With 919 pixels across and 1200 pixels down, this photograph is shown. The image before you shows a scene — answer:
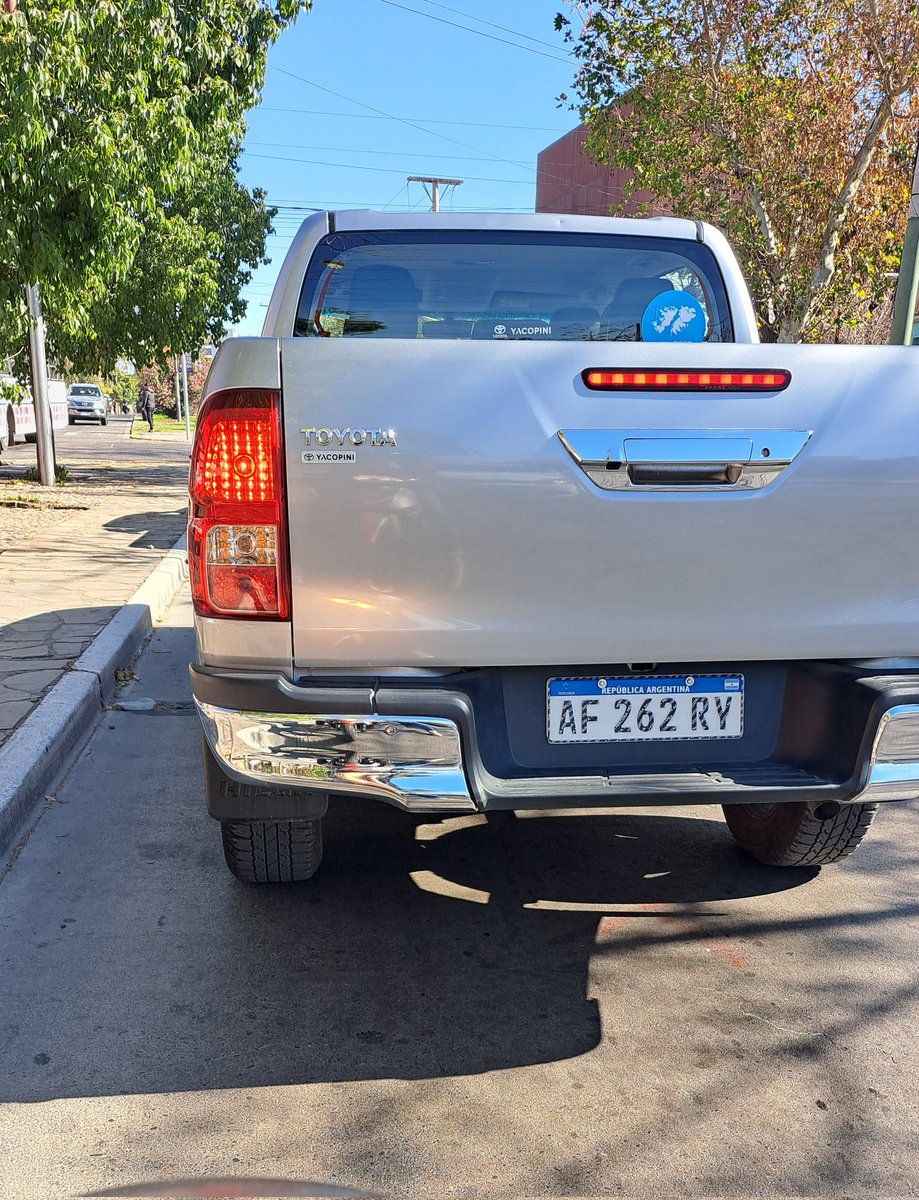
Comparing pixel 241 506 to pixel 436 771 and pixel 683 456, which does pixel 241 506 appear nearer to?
Answer: pixel 436 771

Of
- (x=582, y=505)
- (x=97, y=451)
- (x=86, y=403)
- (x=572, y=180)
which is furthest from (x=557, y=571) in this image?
(x=86, y=403)

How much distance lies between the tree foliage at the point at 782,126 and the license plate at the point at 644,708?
13.2m

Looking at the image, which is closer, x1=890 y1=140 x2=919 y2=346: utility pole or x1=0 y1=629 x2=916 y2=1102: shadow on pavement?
x1=0 y1=629 x2=916 y2=1102: shadow on pavement

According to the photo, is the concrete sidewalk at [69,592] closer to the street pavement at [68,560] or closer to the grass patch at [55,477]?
the street pavement at [68,560]

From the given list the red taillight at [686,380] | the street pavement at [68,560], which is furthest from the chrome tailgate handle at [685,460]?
the street pavement at [68,560]

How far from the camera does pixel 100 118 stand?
851 cm

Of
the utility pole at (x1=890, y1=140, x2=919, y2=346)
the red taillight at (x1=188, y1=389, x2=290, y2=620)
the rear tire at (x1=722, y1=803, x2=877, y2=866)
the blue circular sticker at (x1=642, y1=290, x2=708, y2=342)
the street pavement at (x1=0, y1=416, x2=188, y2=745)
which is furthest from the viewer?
the utility pole at (x1=890, y1=140, x2=919, y2=346)

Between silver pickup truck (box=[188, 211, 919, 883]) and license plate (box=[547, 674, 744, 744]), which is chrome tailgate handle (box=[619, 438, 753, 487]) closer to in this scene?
silver pickup truck (box=[188, 211, 919, 883])

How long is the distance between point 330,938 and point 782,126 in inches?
567

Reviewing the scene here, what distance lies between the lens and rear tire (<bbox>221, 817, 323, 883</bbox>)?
10.8 ft

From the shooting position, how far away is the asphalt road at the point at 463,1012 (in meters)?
2.33

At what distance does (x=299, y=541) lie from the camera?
8.23ft

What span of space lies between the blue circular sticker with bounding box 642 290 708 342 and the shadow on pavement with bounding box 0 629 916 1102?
186 centimetres

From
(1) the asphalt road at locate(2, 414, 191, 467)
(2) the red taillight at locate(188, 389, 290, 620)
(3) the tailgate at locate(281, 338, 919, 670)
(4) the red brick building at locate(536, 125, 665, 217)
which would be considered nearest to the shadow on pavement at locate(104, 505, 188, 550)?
(2) the red taillight at locate(188, 389, 290, 620)
